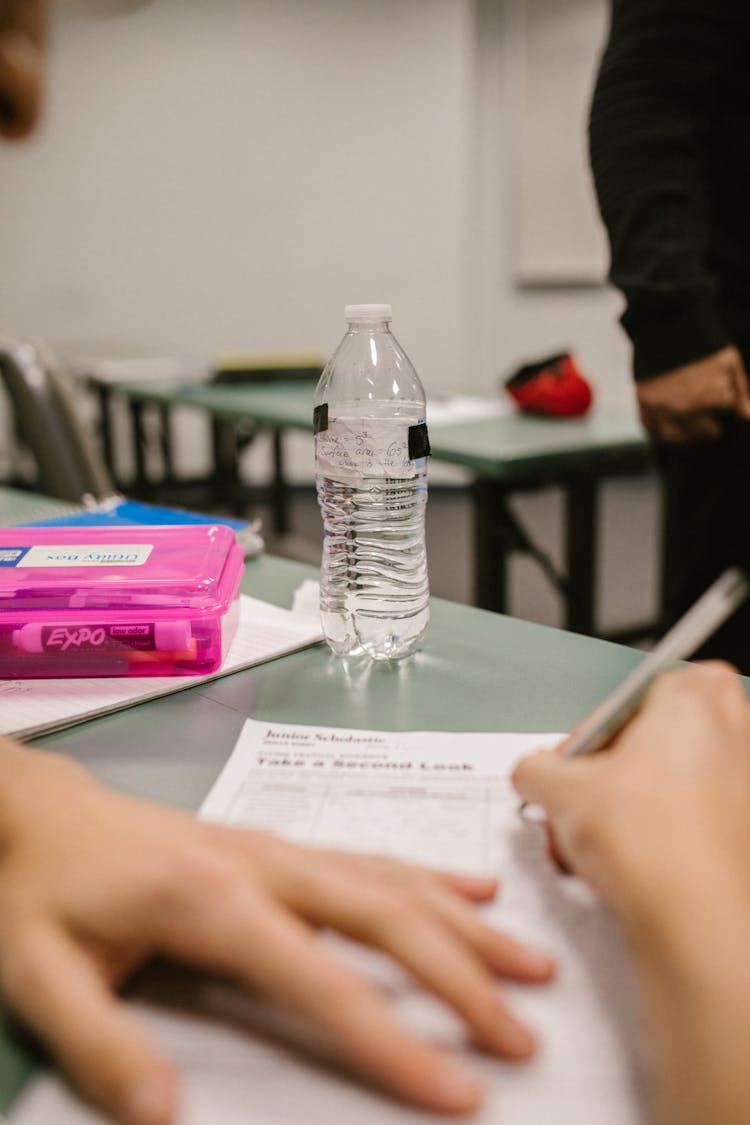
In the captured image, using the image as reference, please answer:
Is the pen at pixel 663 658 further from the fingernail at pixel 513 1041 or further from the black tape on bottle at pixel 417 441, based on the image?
the black tape on bottle at pixel 417 441

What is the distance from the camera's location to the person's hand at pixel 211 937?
330 mm

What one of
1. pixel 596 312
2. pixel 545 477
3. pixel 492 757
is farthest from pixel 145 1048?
pixel 596 312

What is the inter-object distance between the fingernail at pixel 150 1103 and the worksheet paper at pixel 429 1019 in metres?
0.02

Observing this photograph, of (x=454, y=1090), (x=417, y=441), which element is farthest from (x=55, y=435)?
(x=454, y=1090)

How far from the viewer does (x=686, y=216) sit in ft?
4.14

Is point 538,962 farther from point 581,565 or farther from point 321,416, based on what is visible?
point 581,565

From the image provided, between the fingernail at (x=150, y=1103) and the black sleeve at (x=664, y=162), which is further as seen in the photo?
the black sleeve at (x=664, y=162)

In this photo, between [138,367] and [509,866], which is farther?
[138,367]

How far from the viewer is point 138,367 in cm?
348

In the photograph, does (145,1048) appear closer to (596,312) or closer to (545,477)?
(545,477)

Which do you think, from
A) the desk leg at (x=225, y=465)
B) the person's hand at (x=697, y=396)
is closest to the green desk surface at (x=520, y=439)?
the person's hand at (x=697, y=396)

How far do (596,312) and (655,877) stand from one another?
5206mm

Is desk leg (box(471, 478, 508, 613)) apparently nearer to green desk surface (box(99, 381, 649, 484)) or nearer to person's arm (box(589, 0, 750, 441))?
green desk surface (box(99, 381, 649, 484))

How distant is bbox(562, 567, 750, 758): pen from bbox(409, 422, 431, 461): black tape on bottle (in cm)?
Answer: 38
